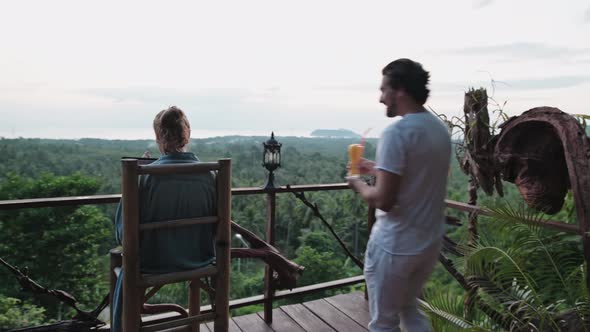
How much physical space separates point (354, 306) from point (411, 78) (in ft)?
6.64

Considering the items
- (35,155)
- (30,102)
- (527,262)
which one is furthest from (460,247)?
(35,155)

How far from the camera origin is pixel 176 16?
22.4ft

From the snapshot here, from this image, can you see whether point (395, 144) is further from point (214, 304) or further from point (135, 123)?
point (135, 123)

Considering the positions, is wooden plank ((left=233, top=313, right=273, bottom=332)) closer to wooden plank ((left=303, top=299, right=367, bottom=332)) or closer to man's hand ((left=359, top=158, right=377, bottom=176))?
wooden plank ((left=303, top=299, right=367, bottom=332))

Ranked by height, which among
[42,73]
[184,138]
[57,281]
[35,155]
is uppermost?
[42,73]

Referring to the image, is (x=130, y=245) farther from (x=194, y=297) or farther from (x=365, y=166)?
(x=365, y=166)

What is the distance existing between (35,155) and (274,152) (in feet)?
43.7

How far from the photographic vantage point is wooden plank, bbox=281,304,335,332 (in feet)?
8.02

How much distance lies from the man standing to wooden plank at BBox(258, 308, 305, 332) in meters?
1.26

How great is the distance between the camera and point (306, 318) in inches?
102

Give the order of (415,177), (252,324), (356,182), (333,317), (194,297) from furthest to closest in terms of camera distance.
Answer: (333,317)
(252,324)
(194,297)
(356,182)
(415,177)

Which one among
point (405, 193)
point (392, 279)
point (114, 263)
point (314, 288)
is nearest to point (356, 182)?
point (405, 193)

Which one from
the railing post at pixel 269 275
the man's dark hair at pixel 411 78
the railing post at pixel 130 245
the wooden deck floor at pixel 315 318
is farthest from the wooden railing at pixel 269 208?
the man's dark hair at pixel 411 78

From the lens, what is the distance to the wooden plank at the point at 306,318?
245cm
